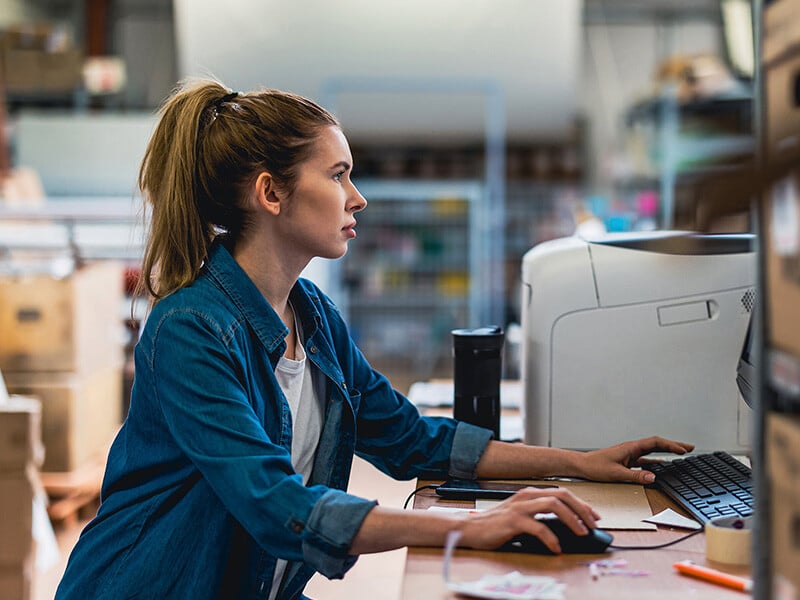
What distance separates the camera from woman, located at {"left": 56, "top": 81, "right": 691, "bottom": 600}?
1.10m

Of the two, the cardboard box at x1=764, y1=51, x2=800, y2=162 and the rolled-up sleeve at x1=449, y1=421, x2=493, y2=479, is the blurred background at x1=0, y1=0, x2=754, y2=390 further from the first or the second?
the cardboard box at x1=764, y1=51, x2=800, y2=162

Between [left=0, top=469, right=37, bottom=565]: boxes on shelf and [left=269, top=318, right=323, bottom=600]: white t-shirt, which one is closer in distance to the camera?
[left=269, top=318, right=323, bottom=600]: white t-shirt

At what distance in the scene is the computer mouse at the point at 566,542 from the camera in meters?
1.11

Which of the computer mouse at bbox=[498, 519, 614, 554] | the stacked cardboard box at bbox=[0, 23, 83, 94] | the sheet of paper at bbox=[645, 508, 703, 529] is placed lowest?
the sheet of paper at bbox=[645, 508, 703, 529]

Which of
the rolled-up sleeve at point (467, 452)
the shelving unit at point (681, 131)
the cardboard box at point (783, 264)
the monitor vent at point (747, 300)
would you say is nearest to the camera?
the cardboard box at point (783, 264)

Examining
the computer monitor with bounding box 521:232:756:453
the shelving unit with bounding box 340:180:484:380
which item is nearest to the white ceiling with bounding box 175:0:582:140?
the shelving unit with bounding box 340:180:484:380

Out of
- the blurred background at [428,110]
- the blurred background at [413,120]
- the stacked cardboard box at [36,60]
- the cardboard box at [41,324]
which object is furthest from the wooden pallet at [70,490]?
the stacked cardboard box at [36,60]

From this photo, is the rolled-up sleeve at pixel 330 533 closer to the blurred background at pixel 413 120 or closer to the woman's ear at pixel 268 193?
the woman's ear at pixel 268 193

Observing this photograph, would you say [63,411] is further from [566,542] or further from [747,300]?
[566,542]

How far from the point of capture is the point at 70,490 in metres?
3.50

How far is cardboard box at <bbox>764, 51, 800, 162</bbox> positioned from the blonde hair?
80cm

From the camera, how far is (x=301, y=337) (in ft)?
4.88

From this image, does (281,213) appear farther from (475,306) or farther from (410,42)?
(475,306)

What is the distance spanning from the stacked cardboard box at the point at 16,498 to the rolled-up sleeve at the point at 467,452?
138 centimetres
